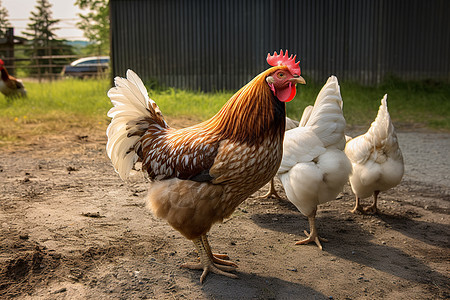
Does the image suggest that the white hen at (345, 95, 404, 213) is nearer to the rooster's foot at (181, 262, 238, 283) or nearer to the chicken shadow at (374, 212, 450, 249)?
the chicken shadow at (374, 212, 450, 249)

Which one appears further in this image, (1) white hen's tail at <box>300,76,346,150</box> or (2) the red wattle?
(1) white hen's tail at <box>300,76,346,150</box>

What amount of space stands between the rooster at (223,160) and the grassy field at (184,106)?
5759 mm

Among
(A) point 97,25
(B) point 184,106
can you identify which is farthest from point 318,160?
(A) point 97,25

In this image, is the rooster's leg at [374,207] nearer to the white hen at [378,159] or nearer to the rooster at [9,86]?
the white hen at [378,159]

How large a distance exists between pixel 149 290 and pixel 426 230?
2812 mm

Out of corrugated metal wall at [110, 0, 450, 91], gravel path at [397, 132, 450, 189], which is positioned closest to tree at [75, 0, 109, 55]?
corrugated metal wall at [110, 0, 450, 91]

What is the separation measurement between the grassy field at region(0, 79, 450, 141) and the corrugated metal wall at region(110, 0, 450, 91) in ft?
2.82

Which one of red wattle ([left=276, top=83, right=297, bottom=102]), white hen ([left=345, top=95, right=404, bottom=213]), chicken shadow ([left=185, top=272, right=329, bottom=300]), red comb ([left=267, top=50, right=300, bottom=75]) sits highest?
red comb ([left=267, top=50, right=300, bottom=75])

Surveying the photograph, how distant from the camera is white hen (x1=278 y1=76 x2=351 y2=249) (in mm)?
3775

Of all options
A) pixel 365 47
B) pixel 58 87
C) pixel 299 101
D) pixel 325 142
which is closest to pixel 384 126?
pixel 325 142

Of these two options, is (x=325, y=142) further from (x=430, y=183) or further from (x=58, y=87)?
(x=58, y=87)

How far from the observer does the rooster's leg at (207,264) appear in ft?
10.6

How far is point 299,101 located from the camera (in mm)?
10906

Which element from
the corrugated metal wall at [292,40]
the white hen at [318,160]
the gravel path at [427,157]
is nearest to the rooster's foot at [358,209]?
the white hen at [318,160]
